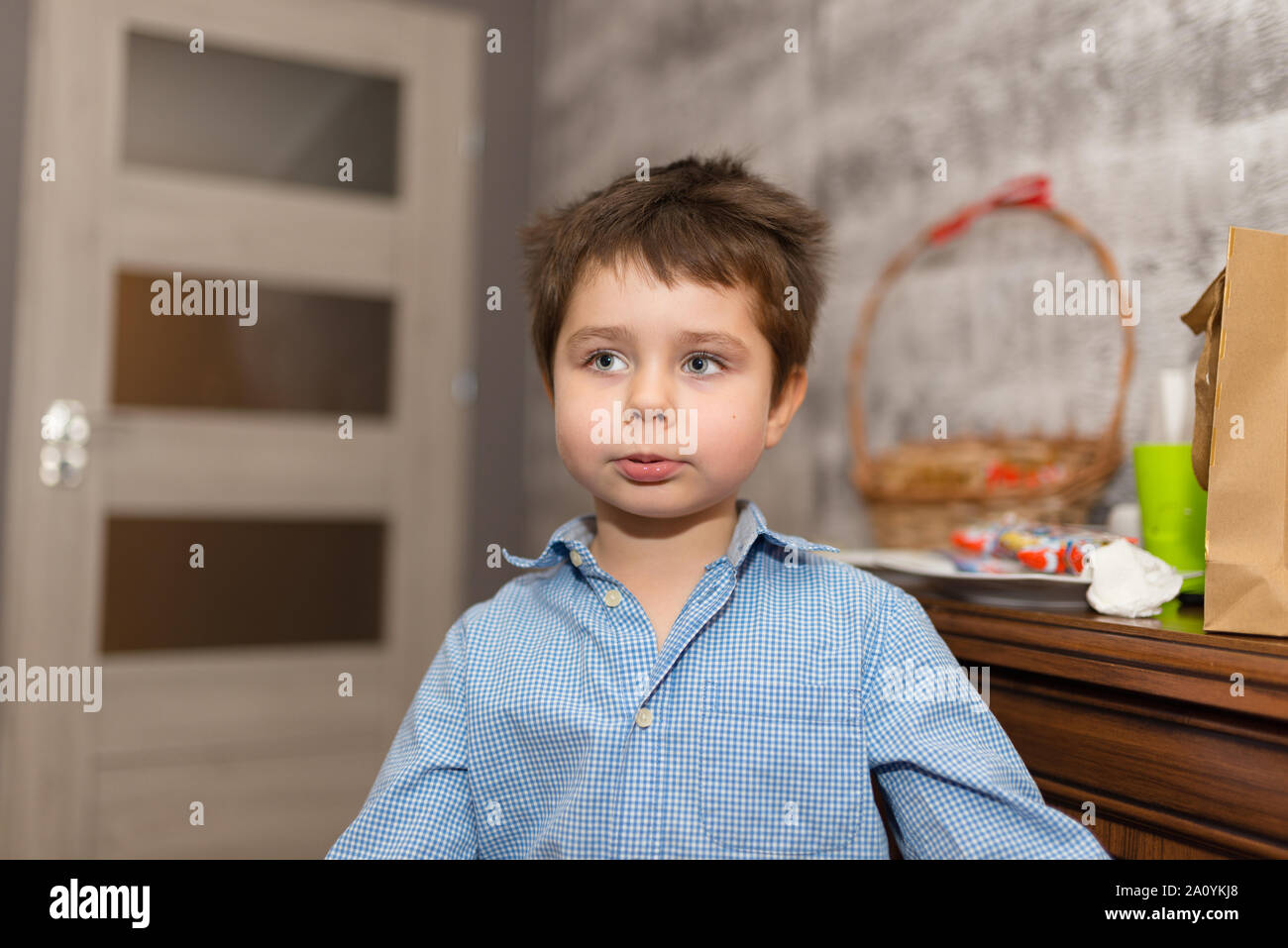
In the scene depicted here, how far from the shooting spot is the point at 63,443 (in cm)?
233

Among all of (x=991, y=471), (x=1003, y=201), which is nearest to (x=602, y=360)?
(x=991, y=471)

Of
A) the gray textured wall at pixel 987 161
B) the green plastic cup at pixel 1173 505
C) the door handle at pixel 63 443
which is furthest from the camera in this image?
the door handle at pixel 63 443

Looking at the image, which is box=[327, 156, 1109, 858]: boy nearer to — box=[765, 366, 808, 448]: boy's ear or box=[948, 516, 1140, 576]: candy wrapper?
box=[765, 366, 808, 448]: boy's ear

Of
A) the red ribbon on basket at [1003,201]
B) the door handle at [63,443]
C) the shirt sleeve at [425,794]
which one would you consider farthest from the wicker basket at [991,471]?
the door handle at [63,443]

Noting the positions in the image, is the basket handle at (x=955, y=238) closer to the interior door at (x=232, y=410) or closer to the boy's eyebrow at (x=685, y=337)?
the boy's eyebrow at (x=685, y=337)

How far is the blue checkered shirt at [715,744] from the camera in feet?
2.63

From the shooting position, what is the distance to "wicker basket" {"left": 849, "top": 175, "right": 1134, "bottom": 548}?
119 cm

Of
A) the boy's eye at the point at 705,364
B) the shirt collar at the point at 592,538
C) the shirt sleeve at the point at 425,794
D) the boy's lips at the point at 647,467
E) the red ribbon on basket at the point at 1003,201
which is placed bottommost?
the shirt sleeve at the point at 425,794

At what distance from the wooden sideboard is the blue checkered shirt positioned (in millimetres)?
90

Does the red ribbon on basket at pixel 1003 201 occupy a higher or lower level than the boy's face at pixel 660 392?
higher

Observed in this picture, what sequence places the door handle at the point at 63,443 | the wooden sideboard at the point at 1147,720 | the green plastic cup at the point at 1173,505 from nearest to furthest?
the wooden sideboard at the point at 1147,720, the green plastic cup at the point at 1173,505, the door handle at the point at 63,443

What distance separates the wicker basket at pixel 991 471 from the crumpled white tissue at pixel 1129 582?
0.93ft
